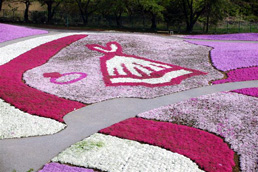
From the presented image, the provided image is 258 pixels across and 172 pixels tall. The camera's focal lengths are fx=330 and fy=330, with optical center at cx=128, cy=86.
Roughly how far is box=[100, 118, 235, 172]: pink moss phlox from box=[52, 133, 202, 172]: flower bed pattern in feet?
1.33

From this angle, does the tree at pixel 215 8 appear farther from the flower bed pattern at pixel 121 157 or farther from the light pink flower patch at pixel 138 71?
the flower bed pattern at pixel 121 157

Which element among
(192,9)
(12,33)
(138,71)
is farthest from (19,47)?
(192,9)

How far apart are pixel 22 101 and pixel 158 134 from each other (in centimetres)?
812

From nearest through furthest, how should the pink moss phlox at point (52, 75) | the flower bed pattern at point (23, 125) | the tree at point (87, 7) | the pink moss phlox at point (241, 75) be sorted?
1. the flower bed pattern at point (23, 125)
2. the pink moss phlox at point (241, 75)
3. the pink moss phlox at point (52, 75)
4. the tree at point (87, 7)

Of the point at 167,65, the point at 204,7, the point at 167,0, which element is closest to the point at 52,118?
the point at 167,65

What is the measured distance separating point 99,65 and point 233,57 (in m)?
11.3

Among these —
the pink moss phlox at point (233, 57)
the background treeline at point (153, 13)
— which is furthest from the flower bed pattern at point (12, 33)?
the pink moss phlox at point (233, 57)

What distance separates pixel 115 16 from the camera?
6450 cm

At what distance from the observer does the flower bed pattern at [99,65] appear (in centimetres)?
1948

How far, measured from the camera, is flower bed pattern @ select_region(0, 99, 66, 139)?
46.1ft

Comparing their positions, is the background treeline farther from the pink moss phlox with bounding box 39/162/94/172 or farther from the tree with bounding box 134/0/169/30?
the pink moss phlox with bounding box 39/162/94/172

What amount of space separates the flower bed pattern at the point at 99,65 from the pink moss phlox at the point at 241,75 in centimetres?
84

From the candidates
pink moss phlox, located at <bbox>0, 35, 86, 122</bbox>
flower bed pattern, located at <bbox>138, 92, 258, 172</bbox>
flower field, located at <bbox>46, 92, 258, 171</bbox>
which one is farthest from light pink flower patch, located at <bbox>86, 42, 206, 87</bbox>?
flower field, located at <bbox>46, 92, 258, 171</bbox>

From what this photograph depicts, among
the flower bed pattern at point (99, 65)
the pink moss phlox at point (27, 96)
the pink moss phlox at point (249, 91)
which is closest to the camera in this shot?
the pink moss phlox at point (27, 96)
